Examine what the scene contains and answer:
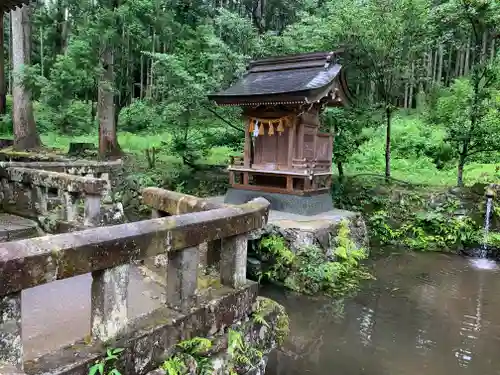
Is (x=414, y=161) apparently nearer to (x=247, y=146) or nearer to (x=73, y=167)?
(x=247, y=146)

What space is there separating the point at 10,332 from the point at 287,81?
11.2m

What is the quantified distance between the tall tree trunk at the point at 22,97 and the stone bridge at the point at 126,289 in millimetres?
15975

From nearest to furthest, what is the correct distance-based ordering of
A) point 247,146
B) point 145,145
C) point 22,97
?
1. point 247,146
2. point 22,97
3. point 145,145

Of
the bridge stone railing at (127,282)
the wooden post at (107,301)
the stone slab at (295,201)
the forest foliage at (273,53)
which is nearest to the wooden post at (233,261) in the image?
the bridge stone railing at (127,282)

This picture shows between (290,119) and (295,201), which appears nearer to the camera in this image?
(295,201)

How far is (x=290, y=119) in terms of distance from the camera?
39.0 ft

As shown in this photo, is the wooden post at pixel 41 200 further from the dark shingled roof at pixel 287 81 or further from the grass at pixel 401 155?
the grass at pixel 401 155

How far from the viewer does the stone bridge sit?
2062 mm

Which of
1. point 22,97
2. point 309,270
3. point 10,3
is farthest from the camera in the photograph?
point 22,97

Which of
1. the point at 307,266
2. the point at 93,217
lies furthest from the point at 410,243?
the point at 93,217

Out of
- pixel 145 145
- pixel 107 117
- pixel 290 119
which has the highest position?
pixel 107 117

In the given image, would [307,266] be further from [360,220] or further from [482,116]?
[482,116]

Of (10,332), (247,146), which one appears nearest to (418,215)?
(247,146)

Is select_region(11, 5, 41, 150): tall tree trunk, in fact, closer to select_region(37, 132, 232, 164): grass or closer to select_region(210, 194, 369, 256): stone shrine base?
select_region(37, 132, 232, 164): grass
